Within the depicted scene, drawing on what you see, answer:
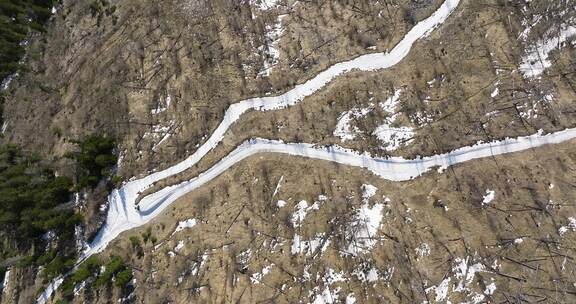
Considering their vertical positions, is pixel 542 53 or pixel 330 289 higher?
pixel 542 53

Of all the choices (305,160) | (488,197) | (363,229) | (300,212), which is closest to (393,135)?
(305,160)

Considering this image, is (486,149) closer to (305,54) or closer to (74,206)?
(305,54)

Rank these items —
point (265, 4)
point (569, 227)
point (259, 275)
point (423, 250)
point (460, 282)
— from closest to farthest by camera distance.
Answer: point (569, 227) → point (460, 282) → point (423, 250) → point (259, 275) → point (265, 4)

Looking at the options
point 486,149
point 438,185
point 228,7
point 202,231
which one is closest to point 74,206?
point 202,231

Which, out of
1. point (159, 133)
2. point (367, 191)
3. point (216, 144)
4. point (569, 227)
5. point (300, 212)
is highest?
point (159, 133)

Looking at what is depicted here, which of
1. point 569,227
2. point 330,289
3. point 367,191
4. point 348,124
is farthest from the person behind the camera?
point 348,124

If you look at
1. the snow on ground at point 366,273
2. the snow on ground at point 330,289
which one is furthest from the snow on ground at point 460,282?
the snow on ground at point 330,289

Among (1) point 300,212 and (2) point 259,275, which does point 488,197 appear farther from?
(2) point 259,275
